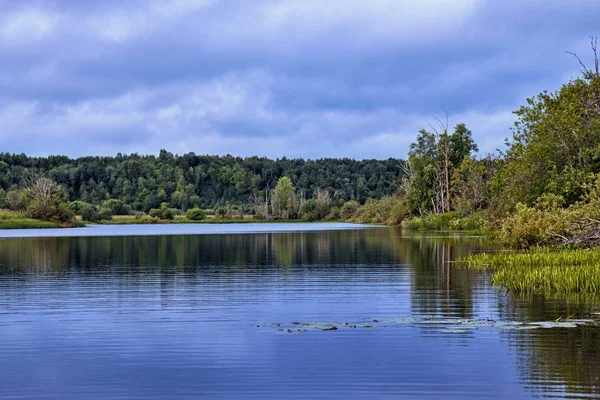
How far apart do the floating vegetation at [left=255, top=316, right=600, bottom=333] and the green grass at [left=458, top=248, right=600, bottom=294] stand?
5.65m

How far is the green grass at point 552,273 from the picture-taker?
2562cm

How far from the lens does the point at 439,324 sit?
20078 mm

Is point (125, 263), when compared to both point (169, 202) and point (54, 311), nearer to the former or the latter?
point (54, 311)

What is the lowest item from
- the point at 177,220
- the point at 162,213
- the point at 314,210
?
the point at 177,220

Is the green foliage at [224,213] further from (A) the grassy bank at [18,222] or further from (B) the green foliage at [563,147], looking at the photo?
(B) the green foliage at [563,147]

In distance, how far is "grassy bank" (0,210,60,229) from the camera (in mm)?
108062

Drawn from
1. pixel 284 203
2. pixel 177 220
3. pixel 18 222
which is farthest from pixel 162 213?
pixel 18 222

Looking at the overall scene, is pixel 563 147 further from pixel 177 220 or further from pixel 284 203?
pixel 284 203

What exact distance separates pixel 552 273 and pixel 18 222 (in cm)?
9275

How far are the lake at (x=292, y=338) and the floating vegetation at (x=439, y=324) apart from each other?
0.05 meters

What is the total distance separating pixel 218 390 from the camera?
13914 mm

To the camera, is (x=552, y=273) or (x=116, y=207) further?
(x=116, y=207)

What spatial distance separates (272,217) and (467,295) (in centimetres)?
13553

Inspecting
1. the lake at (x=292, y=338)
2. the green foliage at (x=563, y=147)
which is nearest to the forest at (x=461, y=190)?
the green foliage at (x=563, y=147)
